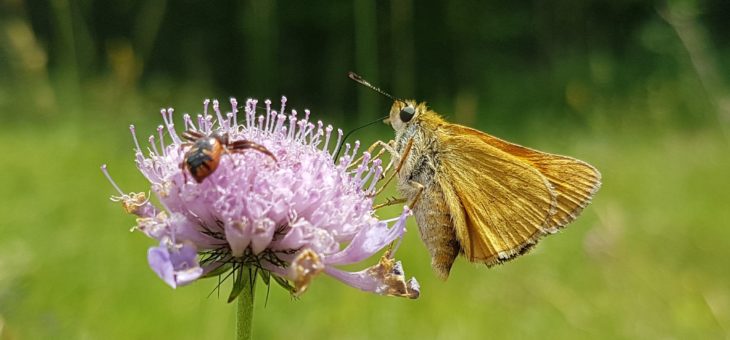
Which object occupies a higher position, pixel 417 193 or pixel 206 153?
pixel 206 153

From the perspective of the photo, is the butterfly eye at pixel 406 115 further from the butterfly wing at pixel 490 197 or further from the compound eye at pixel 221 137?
the compound eye at pixel 221 137

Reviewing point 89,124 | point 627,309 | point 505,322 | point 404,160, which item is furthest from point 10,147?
point 404,160

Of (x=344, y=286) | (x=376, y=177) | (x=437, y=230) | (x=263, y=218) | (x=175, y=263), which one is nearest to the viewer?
(x=175, y=263)

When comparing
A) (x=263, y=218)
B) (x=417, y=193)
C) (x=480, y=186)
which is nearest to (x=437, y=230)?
(x=417, y=193)

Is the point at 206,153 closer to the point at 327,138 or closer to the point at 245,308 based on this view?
the point at 245,308

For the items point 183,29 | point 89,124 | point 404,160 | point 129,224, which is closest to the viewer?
point 404,160

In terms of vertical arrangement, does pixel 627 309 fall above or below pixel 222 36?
above

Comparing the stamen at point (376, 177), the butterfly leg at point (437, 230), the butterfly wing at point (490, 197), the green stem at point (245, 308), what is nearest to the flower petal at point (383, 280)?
the stamen at point (376, 177)

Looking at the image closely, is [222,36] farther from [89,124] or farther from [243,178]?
[243,178]
